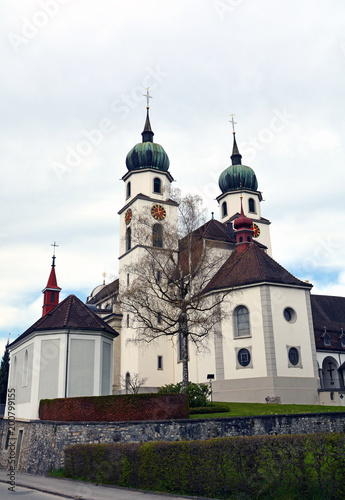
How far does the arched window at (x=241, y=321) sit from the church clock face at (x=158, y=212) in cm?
1708

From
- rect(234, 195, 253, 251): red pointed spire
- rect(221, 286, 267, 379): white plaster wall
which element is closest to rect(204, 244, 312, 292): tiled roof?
rect(221, 286, 267, 379): white plaster wall

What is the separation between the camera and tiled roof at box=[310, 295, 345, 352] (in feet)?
156

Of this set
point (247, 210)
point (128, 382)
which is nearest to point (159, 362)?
point (128, 382)

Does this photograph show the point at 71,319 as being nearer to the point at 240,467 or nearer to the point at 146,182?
the point at 240,467

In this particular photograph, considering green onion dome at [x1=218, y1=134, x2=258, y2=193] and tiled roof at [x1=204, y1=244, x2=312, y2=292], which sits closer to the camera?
tiled roof at [x1=204, y1=244, x2=312, y2=292]

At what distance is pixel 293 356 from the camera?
36062 millimetres

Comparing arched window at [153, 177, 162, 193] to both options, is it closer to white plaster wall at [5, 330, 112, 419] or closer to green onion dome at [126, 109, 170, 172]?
green onion dome at [126, 109, 170, 172]

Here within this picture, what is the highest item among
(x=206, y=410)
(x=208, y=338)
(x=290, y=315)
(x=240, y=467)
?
(x=290, y=315)

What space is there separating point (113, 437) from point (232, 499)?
8478mm

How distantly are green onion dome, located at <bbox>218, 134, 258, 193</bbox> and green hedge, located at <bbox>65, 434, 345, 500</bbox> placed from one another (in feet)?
158

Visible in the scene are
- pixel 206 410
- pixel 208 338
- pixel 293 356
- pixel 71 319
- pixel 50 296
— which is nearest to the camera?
pixel 206 410

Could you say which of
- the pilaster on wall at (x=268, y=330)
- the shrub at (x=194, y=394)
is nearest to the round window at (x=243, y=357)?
the pilaster on wall at (x=268, y=330)

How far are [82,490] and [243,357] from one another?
21374mm

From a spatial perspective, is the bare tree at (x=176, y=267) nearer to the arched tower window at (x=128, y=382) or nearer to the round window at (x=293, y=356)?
the round window at (x=293, y=356)
